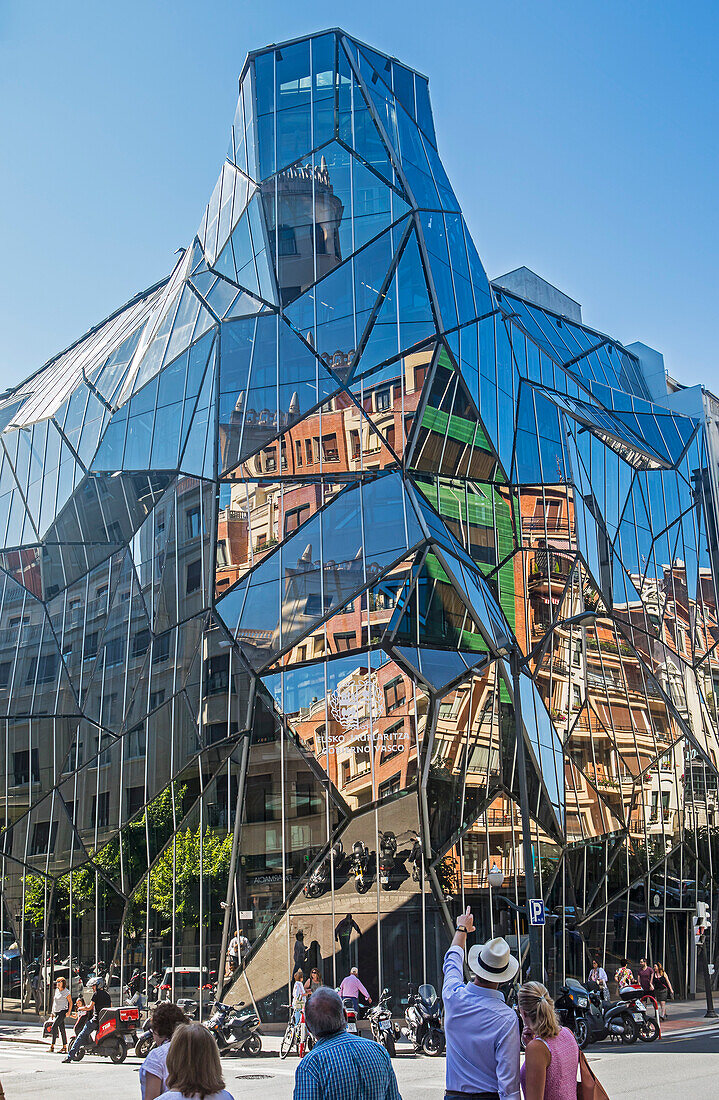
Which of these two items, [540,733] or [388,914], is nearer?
[388,914]

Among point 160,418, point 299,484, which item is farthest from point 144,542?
point 299,484

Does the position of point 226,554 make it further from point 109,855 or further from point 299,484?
point 109,855

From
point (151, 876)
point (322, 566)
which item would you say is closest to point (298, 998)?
point (151, 876)

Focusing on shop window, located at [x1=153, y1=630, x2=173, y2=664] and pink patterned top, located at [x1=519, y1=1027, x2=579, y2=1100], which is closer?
pink patterned top, located at [x1=519, y1=1027, x2=579, y2=1100]

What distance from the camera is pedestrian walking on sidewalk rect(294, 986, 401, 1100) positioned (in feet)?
15.6

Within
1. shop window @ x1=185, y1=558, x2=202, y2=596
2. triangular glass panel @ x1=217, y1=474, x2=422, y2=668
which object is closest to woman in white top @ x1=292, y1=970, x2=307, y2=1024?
triangular glass panel @ x1=217, y1=474, x2=422, y2=668

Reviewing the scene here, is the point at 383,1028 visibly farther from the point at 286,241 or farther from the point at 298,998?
the point at 286,241

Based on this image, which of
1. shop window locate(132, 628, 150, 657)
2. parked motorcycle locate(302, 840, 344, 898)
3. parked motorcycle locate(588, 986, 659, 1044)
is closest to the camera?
parked motorcycle locate(588, 986, 659, 1044)

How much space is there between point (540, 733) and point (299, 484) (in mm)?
9435

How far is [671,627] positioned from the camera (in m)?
37.8

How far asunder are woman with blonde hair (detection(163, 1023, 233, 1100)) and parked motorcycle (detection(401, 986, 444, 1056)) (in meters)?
16.3

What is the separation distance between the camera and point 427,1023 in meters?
19.8

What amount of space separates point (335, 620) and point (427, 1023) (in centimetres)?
1006

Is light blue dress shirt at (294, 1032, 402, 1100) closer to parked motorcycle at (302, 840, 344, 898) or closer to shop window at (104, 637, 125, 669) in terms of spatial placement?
parked motorcycle at (302, 840, 344, 898)
